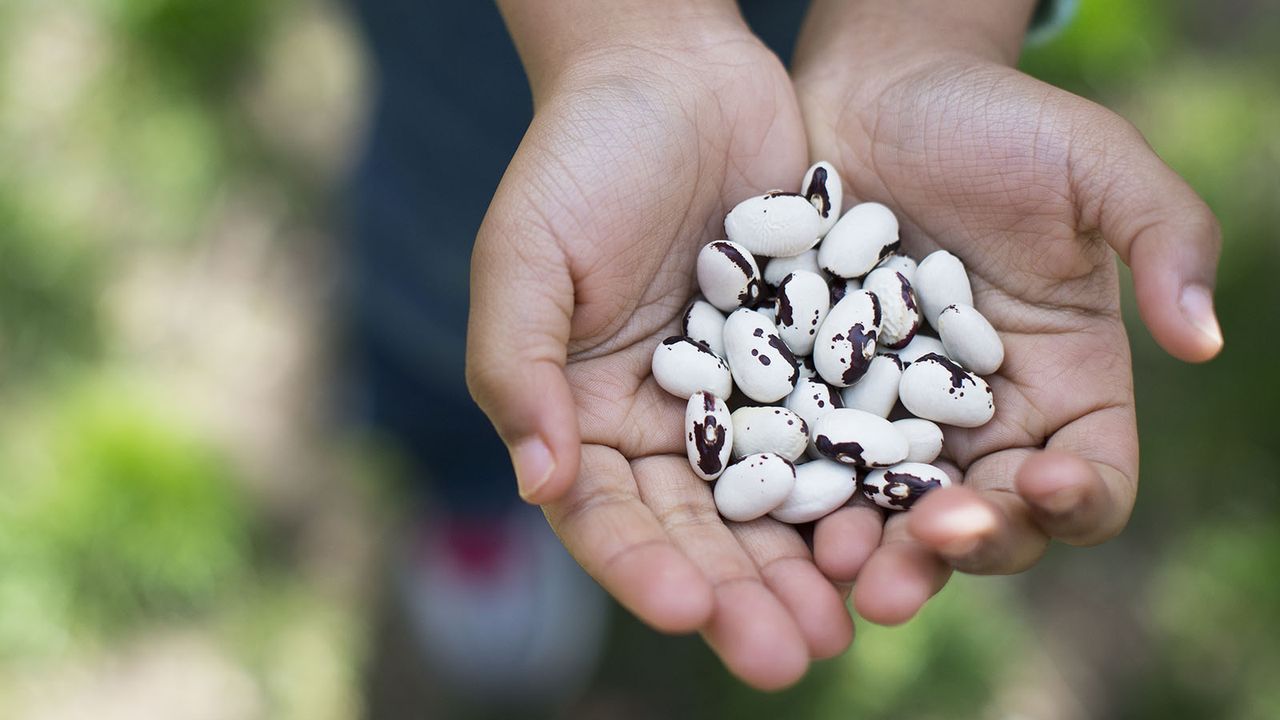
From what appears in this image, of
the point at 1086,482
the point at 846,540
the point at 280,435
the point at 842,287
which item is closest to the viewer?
the point at 1086,482

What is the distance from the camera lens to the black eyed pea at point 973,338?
1.24m

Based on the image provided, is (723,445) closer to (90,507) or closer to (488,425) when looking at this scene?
(488,425)

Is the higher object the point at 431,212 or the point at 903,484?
the point at 903,484

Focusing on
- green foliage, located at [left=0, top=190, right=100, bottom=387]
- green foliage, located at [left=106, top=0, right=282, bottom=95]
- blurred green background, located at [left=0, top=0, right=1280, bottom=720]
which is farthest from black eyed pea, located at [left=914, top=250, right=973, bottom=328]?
green foliage, located at [left=106, top=0, right=282, bottom=95]

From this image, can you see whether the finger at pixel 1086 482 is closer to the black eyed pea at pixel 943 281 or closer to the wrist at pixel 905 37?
the black eyed pea at pixel 943 281

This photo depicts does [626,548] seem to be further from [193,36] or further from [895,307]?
[193,36]

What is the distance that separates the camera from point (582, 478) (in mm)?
1104

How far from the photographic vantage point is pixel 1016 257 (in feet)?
4.18

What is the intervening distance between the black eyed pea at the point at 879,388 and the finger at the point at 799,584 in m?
0.22

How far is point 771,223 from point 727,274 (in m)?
0.09

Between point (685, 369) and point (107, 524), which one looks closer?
point (685, 369)

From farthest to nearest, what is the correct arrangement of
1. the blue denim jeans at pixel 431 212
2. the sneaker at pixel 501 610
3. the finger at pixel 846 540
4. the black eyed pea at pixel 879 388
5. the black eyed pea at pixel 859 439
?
the sneaker at pixel 501 610 < the blue denim jeans at pixel 431 212 < the black eyed pea at pixel 879 388 < the black eyed pea at pixel 859 439 < the finger at pixel 846 540

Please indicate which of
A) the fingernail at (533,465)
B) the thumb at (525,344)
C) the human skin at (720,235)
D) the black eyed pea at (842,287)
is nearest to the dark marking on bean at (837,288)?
the black eyed pea at (842,287)

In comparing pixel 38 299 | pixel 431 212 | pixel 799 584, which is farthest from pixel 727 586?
pixel 38 299
